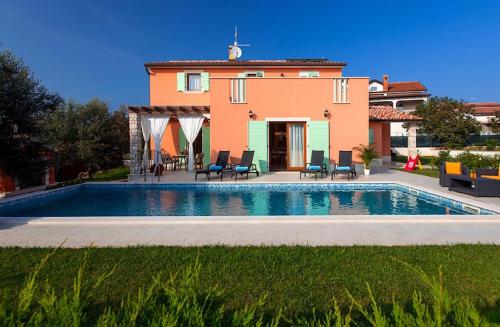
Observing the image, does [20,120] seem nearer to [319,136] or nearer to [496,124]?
[319,136]

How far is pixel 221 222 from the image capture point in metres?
6.02

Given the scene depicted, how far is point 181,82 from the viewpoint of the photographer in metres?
18.5

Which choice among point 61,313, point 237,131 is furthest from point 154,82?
point 61,313

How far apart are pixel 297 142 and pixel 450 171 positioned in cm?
670

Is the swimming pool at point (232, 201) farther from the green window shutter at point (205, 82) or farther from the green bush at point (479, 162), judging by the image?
the green window shutter at point (205, 82)

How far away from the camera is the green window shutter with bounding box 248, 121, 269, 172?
1482 cm

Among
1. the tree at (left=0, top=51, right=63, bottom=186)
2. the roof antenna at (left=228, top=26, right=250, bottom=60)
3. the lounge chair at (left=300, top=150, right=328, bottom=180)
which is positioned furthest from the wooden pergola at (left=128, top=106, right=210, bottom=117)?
the roof antenna at (left=228, top=26, right=250, bottom=60)

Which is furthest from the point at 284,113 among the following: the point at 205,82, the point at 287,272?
the point at 287,272

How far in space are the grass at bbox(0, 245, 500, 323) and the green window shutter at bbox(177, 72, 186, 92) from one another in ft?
49.9

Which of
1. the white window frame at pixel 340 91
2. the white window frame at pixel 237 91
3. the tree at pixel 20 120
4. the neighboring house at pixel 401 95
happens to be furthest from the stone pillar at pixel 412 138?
the neighboring house at pixel 401 95

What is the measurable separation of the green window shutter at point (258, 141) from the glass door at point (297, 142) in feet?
4.01

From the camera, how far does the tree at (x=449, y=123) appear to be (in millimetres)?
26953

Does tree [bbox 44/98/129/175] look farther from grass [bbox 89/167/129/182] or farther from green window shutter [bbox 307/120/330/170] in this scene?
green window shutter [bbox 307/120/330/170]

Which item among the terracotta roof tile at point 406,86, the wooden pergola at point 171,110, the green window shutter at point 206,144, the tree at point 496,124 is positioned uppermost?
the terracotta roof tile at point 406,86
